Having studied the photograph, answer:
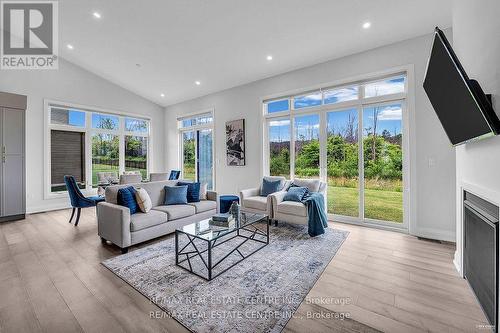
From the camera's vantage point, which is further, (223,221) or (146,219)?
(146,219)

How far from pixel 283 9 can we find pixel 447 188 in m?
3.60

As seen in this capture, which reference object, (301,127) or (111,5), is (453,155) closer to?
(301,127)

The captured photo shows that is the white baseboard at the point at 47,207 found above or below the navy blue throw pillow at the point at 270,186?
below

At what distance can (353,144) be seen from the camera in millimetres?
4215

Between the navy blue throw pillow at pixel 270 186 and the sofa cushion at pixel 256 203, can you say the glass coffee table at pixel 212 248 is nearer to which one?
the sofa cushion at pixel 256 203

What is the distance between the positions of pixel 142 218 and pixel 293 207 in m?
2.32

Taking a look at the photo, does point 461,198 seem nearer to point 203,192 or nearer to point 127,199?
point 203,192

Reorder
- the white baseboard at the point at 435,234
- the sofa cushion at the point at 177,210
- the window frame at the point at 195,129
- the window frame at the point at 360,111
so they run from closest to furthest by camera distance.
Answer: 1. the white baseboard at the point at 435,234
2. the sofa cushion at the point at 177,210
3. the window frame at the point at 360,111
4. the window frame at the point at 195,129

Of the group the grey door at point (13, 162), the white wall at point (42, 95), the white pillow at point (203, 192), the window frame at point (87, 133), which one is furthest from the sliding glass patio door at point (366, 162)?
the grey door at point (13, 162)

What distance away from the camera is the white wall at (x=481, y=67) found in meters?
1.65

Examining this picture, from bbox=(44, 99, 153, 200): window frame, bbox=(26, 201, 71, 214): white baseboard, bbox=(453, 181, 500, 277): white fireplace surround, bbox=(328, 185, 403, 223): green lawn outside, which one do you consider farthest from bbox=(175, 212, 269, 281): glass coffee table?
bbox=(44, 99, 153, 200): window frame

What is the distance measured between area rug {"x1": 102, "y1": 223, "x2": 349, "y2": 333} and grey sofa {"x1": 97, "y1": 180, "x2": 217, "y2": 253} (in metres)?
0.21

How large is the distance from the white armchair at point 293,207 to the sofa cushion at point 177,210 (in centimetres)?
144

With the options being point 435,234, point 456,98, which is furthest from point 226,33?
point 435,234
